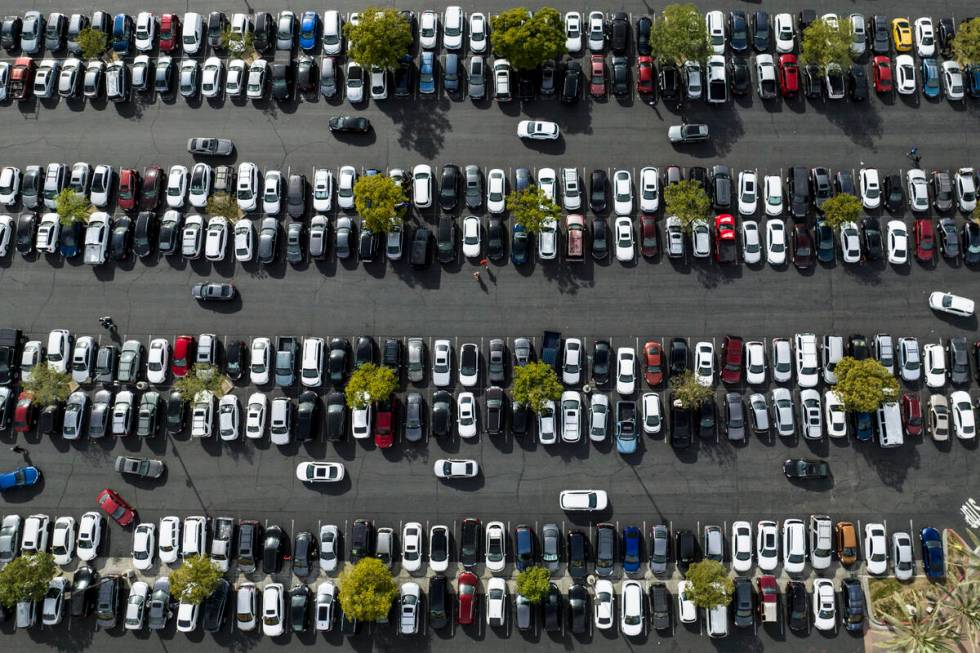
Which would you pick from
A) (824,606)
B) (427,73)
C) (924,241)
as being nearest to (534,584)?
(824,606)

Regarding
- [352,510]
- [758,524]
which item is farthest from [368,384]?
[758,524]

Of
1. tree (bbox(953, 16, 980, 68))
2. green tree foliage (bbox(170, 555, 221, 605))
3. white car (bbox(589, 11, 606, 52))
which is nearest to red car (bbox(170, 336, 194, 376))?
green tree foliage (bbox(170, 555, 221, 605))

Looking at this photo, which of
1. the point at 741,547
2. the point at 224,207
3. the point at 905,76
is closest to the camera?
the point at 741,547

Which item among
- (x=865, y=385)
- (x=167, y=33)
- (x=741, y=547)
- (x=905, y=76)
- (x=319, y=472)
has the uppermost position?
(x=167, y=33)

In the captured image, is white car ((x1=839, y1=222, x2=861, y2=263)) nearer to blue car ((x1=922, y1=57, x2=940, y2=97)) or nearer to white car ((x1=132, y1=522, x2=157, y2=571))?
blue car ((x1=922, y1=57, x2=940, y2=97))

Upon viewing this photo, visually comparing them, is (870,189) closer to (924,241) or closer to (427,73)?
(924,241)

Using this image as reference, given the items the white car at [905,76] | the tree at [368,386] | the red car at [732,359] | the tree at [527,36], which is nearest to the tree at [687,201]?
the red car at [732,359]
